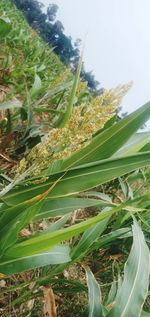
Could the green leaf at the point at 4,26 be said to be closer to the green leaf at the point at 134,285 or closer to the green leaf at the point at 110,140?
the green leaf at the point at 110,140

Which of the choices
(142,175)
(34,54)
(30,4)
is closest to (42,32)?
(30,4)

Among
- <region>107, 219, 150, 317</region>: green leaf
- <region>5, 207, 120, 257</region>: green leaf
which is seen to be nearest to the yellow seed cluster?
<region>5, 207, 120, 257</region>: green leaf

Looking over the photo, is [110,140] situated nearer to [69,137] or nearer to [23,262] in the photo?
[69,137]

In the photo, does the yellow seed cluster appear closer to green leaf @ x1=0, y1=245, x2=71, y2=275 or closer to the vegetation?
the vegetation

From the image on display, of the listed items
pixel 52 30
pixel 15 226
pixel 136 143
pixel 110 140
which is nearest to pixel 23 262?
pixel 15 226

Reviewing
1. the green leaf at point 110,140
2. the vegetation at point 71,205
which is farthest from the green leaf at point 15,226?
the green leaf at point 110,140

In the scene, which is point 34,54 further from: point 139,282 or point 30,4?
point 30,4
